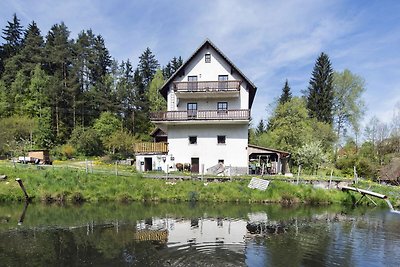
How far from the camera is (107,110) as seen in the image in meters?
55.7

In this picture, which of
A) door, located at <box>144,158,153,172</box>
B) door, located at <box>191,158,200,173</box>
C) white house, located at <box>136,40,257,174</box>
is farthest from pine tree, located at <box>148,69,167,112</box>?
door, located at <box>191,158,200,173</box>

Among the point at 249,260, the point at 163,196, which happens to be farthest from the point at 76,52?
the point at 249,260

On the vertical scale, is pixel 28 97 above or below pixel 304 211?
above

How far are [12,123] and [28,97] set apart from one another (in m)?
10.0

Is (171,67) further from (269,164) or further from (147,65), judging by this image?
(269,164)

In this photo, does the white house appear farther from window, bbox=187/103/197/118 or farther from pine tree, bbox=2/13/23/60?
pine tree, bbox=2/13/23/60

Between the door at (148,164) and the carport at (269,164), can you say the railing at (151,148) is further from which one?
the carport at (269,164)

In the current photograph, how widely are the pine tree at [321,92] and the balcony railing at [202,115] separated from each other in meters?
30.1

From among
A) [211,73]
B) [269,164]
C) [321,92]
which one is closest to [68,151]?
[211,73]

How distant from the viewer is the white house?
33.2 m

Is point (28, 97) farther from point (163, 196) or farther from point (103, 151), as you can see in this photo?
point (163, 196)

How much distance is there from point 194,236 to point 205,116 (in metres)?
19.6

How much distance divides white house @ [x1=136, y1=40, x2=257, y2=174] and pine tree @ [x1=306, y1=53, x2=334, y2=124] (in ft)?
93.2

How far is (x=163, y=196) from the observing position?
2519 cm
